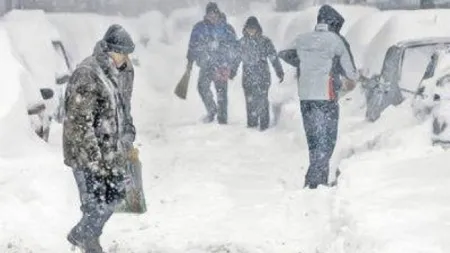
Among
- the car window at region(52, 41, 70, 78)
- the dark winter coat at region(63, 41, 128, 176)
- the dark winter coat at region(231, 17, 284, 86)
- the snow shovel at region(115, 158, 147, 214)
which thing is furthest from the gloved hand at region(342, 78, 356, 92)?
the car window at region(52, 41, 70, 78)

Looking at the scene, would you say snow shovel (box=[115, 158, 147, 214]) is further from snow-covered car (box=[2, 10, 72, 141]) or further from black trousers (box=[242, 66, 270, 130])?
black trousers (box=[242, 66, 270, 130])

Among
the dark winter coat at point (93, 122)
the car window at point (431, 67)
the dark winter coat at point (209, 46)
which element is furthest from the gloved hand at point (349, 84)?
the dark winter coat at point (209, 46)

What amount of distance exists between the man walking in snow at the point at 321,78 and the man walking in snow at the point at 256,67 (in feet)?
14.5

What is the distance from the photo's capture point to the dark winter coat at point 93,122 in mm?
5690

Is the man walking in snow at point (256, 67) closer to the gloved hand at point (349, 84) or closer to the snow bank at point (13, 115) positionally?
the gloved hand at point (349, 84)

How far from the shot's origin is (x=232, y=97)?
17141 millimetres

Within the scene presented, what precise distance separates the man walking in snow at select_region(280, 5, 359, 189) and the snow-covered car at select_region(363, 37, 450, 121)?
93.2 inches

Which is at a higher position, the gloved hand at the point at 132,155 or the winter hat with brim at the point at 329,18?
the winter hat with brim at the point at 329,18

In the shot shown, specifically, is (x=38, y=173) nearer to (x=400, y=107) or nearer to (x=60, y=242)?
(x=60, y=242)

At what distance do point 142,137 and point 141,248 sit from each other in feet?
20.3

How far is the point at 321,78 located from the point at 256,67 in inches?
197

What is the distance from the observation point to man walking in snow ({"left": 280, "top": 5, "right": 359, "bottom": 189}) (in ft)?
27.2

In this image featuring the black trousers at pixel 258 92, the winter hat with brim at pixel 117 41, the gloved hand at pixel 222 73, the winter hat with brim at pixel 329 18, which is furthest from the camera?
the gloved hand at pixel 222 73

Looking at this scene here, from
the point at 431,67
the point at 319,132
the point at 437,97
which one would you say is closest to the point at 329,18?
the point at 319,132
